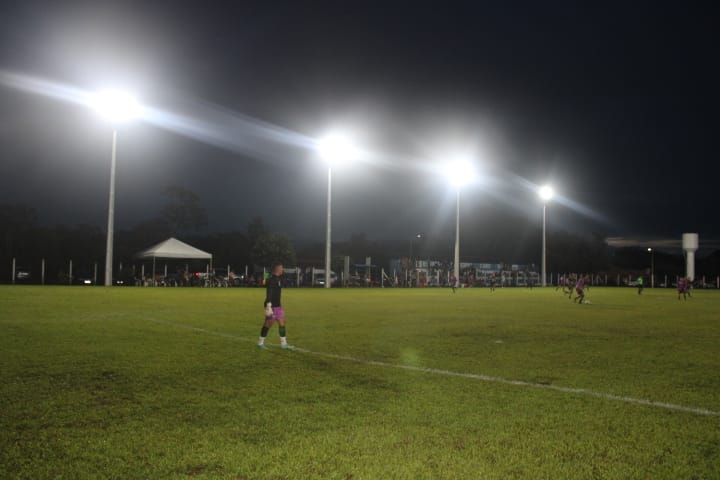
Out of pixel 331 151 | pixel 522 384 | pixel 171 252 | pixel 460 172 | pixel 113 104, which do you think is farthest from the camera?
pixel 460 172

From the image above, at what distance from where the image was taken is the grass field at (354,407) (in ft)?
16.2

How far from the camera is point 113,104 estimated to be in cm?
3944

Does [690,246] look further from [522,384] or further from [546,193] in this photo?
[522,384]

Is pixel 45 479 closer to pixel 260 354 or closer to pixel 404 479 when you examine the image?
pixel 404 479

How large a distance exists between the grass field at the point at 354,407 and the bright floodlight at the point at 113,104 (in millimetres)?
28909

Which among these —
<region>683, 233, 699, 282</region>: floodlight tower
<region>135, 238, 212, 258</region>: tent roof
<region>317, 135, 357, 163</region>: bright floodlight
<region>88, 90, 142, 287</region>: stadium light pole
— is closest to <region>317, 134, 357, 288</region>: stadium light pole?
<region>317, 135, 357, 163</region>: bright floodlight

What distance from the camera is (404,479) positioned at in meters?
4.61

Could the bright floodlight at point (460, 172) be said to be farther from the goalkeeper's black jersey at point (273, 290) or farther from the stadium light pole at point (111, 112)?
the goalkeeper's black jersey at point (273, 290)

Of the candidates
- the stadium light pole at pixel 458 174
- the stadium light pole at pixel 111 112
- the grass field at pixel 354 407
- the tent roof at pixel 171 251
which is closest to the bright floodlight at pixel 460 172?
the stadium light pole at pixel 458 174

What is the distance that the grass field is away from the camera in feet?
16.2

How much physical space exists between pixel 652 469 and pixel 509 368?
16.3ft

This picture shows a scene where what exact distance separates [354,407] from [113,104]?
38.2m

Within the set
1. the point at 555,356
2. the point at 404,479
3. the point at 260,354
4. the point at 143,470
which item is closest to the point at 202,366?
the point at 260,354

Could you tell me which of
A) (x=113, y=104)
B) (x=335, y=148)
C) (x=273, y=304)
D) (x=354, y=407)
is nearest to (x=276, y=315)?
(x=273, y=304)
